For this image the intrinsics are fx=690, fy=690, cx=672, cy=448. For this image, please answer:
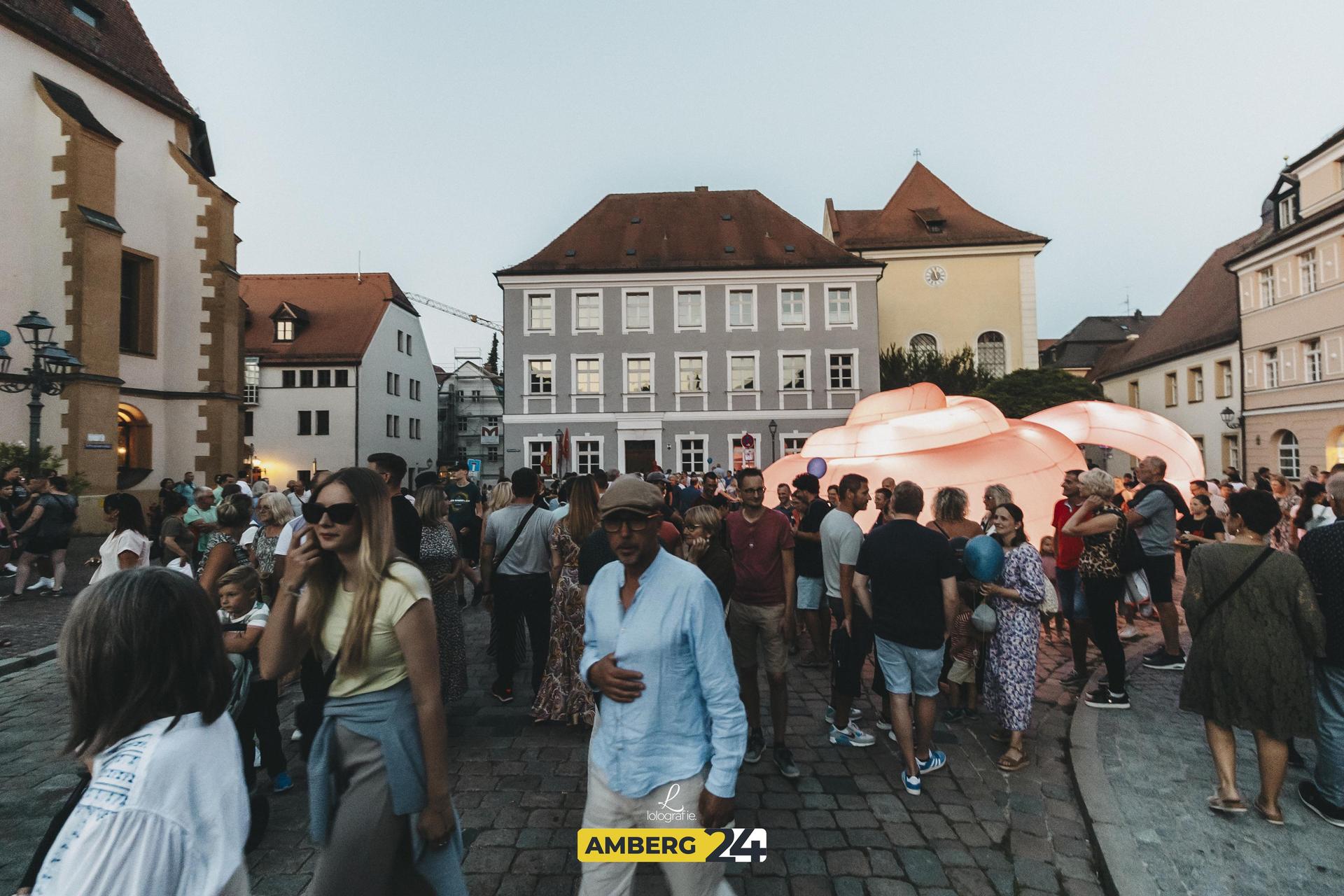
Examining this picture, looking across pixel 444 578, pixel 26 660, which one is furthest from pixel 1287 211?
pixel 26 660

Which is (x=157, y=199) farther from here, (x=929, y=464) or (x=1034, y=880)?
(x=1034, y=880)

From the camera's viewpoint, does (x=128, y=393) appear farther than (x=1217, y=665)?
Yes

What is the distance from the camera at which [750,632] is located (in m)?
5.00

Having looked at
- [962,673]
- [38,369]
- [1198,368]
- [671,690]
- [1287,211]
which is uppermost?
[1287,211]

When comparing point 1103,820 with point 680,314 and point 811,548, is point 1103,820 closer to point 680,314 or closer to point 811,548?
point 811,548

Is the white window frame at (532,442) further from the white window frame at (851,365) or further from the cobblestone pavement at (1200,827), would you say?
the cobblestone pavement at (1200,827)

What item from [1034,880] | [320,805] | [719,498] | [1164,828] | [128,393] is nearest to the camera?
[320,805]

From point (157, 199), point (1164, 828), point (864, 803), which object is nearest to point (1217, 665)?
point (1164, 828)

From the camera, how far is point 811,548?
7352 mm

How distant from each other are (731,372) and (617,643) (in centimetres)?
3104

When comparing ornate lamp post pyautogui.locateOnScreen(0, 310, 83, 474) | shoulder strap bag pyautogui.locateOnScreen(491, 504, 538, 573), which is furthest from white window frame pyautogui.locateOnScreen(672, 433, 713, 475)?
shoulder strap bag pyautogui.locateOnScreen(491, 504, 538, 573)

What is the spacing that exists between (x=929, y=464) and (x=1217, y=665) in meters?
5.99

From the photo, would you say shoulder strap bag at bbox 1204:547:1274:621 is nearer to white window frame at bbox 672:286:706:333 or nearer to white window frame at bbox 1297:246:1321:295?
white window frame at bbox 672:286:706:333

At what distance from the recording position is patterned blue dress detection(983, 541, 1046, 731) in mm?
4832
